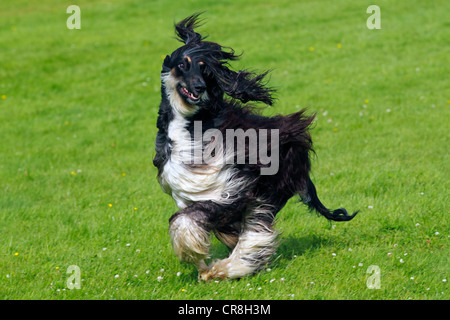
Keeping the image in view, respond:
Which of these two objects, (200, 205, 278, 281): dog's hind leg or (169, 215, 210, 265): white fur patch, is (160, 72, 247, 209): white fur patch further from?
(200, 205, 278, 281): dog's hind leg

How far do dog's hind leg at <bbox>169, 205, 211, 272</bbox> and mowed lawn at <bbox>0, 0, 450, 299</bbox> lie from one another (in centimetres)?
33

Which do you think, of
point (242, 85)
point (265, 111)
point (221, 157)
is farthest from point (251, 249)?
point (265, 111)

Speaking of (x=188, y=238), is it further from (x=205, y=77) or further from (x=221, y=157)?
(x=205, y=77)

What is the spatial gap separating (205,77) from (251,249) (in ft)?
4.53

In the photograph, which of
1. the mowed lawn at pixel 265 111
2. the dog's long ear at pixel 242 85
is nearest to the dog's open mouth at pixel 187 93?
the dog's long ear at pixel 242 85

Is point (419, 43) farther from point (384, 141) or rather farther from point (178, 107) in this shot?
point (178, 107)

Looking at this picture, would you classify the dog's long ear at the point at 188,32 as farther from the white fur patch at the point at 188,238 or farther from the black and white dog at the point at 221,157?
the white fur patch at the point at 188,238

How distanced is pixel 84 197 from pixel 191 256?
127 inches

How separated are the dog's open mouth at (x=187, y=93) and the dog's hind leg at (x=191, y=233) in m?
0.80

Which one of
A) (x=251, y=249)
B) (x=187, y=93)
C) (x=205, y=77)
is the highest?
(x=205, y=77)

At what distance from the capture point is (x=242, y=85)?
4.57 meters

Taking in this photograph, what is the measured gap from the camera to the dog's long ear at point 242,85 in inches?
177

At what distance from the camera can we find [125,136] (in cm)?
1014

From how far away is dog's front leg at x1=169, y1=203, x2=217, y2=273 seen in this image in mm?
4312
